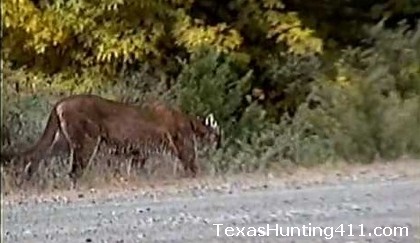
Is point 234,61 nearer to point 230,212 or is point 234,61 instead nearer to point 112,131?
point 112,131

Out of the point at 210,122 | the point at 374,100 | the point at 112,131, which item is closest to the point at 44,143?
the point at 112,131

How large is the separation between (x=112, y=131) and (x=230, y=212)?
11.5 feet

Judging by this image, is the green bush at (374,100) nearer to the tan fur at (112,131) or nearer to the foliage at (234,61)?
the foliage at (234,61)

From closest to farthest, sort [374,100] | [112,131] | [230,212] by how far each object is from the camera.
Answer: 1. [230,212]
2. [112,131]
3. [374,100]

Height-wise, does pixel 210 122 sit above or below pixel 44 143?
above

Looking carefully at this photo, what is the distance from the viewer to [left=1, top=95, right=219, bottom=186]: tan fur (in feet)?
33.6

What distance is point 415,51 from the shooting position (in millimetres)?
12867

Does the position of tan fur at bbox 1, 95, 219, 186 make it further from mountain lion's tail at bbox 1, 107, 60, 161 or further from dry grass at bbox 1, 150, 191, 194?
dry grass at bbox 1, 150, 191, 194

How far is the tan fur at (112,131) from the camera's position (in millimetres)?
10227

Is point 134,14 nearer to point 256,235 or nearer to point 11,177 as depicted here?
point 11,177

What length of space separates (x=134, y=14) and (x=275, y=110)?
198 cm

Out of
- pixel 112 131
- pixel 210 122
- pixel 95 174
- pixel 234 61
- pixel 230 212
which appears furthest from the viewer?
pixel 234 61

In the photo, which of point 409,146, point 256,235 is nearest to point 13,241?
point 256,235

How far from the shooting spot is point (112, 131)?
10.3 metres
